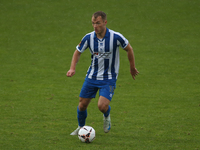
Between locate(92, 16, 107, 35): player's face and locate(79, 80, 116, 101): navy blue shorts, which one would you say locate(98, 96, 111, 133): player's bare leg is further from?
locate(92, 16, 107, 35): player's face

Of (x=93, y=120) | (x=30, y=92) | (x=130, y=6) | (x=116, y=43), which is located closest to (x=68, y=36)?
(x=130, y=6)

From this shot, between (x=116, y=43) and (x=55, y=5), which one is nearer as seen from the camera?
(x=116, y=43)

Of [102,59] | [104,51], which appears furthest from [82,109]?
[104,51]

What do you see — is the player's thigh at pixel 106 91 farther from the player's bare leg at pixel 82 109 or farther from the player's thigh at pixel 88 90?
the player's bare leg at pixel 82 109

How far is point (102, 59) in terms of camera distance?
5637 mm

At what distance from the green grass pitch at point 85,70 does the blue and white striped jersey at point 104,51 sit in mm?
1265

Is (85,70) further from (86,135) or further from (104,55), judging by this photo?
(86,135)

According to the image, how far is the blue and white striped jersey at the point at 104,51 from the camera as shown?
5.56 meters

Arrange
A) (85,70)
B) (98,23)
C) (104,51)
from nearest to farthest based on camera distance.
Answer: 1. (98,23)
2. (104,51)
3. (85,70)

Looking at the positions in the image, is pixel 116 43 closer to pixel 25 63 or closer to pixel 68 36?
pixel 25 63

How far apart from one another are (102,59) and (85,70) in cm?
707

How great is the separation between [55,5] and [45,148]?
17.4 m

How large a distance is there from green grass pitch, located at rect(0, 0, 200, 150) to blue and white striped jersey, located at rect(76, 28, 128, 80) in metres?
1.27

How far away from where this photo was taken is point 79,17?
19781 millimetres
